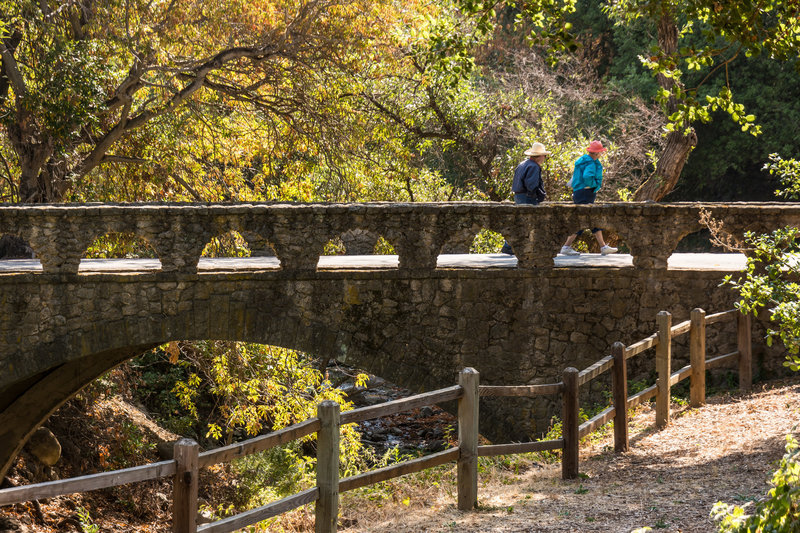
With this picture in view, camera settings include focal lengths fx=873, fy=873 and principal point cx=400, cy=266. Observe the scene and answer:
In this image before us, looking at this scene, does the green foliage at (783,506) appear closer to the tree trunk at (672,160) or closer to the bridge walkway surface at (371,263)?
the bridge walkway surface at (371,263)

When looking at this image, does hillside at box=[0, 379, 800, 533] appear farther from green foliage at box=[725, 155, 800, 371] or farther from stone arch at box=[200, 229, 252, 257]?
stone arch at box=[200, 229, 252, 257]

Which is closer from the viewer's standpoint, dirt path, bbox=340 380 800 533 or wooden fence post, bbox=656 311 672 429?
dirt path, bbox=340 380 800 533

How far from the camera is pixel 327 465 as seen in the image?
541 cm

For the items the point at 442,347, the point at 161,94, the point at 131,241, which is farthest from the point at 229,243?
the point at 442,347

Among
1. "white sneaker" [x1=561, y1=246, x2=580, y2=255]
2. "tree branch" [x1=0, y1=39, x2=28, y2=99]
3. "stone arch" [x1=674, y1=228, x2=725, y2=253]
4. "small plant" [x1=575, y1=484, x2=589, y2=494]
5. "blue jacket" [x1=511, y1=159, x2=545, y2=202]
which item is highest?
"tree branch" [x1=0, y1=39, x2=28, y2=99]

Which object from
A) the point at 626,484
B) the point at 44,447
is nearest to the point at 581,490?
the point at 626,484

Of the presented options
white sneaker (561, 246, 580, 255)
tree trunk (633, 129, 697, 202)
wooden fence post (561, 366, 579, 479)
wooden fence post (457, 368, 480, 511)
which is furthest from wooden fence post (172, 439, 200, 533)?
tree trunk (633, 129, 697, 202)

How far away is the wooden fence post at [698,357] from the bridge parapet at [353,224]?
0.95 meters

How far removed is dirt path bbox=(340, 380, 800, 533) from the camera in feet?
19.4

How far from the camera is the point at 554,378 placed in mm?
9820

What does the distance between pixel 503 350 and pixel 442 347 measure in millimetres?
692

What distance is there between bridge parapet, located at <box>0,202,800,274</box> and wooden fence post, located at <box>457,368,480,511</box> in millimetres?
3385

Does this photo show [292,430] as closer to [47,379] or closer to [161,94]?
[47,379]

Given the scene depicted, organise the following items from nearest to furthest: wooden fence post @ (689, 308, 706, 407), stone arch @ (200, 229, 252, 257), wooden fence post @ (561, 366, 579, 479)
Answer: wooden fence post @ (561, 366, 579, 479), wooden fence post @ (689, 308, 706, 407), stone arch @ (200, 229, 252, 257)
